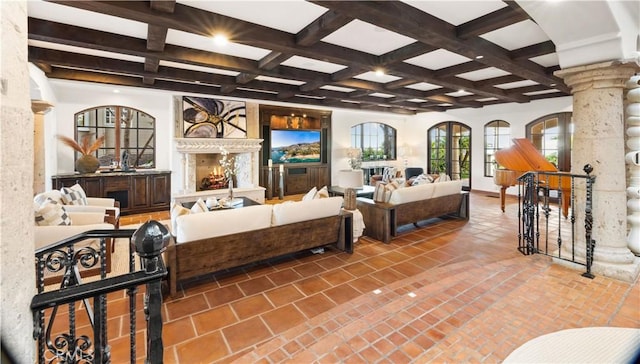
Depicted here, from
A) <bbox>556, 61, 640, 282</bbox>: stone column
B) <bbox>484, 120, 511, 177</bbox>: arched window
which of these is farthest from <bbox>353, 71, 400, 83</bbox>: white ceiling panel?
<bbox>484, 120, 511, 177</bbox>: arched window

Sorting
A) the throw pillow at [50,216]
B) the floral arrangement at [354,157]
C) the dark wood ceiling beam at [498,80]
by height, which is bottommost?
the throw pillow at [50,216]

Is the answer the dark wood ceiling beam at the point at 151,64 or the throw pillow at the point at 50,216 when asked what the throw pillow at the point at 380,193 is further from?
the throw pillow at the point at 50,216

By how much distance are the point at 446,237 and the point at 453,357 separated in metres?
3.13

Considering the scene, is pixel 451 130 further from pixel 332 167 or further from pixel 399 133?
pixel 332 167

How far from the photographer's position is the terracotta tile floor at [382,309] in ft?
6.63

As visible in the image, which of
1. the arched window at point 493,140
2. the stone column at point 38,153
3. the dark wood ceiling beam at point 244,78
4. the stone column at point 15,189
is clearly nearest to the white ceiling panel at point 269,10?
the dark wood ceiling beam at point 244,78

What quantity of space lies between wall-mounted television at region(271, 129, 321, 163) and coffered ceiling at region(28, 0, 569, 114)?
2504 millimetres

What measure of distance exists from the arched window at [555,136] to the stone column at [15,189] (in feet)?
33.0

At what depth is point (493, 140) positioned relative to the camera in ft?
30.9

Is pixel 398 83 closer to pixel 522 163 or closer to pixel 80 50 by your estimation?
pixel 522 163

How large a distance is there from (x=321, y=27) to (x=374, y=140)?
8.28 metres

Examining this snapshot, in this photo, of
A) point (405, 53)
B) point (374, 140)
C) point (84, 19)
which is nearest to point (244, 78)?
point (84, 19)

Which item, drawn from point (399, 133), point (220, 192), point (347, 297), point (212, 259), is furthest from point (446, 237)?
point (399, 133)

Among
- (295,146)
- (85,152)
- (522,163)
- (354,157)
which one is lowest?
(522,163)
